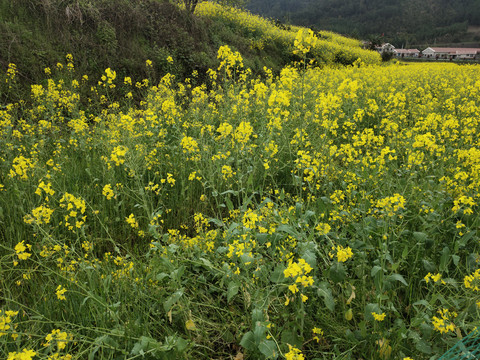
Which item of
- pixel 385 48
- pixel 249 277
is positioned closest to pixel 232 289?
pixel 249 277

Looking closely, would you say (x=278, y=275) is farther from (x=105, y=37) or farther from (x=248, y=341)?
(x=105, y=37)

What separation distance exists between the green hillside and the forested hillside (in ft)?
282

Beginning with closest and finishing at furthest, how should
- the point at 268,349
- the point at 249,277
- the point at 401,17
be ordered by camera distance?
the point at 268,349
the point at 249,277
the point at 401,17

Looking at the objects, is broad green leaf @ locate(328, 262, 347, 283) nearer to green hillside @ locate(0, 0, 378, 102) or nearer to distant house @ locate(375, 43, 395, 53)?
green hillside @ locate(0, 0, 378, 102)

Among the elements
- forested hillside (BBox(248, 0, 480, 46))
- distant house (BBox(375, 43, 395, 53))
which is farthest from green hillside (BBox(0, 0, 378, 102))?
forested hillside (BBox(248, 0, 480, 46))

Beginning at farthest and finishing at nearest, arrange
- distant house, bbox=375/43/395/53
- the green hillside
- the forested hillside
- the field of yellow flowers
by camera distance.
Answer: the forested hillside < distant house, bbox=375/43/395/53 < the green hillside < the field of yellow flowers

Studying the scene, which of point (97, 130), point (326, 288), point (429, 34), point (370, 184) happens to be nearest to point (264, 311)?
point (326, 288)

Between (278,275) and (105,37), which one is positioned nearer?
(278,275)

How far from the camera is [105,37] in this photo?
23.2ft

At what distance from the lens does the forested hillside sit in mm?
88188

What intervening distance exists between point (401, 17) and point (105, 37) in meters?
118

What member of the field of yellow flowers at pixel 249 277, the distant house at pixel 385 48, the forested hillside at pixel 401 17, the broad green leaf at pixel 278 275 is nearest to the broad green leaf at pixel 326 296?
the field of yellow flowers at pixel 249 277

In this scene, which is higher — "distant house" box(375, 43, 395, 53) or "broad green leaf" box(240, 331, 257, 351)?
"distant house" box(375, 43, 395, 53)

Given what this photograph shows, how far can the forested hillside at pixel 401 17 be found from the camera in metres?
88.2
